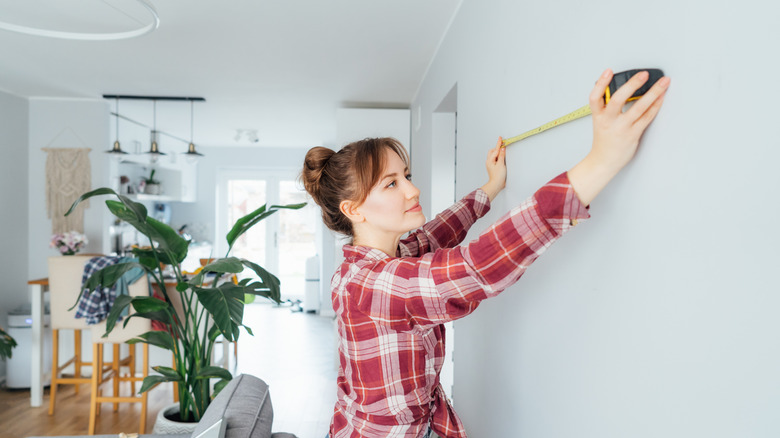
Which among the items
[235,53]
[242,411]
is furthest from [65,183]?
[242,411]

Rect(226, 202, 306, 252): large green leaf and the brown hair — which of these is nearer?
the brown hair

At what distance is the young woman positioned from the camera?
2.54 feet

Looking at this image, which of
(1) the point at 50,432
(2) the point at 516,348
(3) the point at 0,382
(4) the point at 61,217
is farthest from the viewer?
(4) the point at 61,217

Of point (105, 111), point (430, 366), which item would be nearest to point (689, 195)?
point (430, 366)

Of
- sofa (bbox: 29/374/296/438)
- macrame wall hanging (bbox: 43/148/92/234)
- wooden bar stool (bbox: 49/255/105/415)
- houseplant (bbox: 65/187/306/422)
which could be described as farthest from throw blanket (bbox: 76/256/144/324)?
sofa (bbox: 29/374/296/438)

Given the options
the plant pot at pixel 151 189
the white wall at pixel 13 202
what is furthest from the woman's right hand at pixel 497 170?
the plant pot at pixel 151 189

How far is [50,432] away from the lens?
329 centimetres

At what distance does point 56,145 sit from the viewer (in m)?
4.51

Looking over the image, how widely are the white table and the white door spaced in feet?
13.9

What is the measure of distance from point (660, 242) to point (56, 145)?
17.0ft

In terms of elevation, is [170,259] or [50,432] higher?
[170,259]

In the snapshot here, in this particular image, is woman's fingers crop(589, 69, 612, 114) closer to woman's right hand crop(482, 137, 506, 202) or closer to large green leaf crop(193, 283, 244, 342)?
woman's right hand crop(482, 137, 506, 202)

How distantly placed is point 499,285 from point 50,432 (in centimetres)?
371

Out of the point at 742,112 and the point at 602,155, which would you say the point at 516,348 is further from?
the point at 742,112
